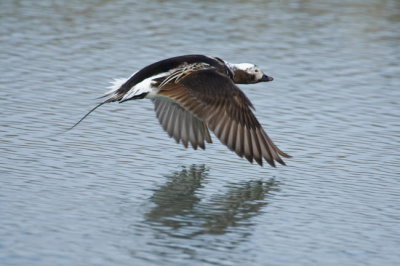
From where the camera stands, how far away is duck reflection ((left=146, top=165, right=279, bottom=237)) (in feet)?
20.9

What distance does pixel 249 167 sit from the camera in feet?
26.6

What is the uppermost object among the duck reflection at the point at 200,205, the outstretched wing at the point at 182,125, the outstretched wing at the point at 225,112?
the outstretched wing at the point at 225,112

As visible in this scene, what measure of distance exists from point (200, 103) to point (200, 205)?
1034 mm

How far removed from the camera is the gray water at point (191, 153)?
6.03m

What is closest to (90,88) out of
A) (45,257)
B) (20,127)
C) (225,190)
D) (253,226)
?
(20,127)

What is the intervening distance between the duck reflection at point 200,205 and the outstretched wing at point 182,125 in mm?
575

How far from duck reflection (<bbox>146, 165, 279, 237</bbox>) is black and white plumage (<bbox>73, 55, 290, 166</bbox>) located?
30 cm

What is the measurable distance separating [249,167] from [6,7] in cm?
786

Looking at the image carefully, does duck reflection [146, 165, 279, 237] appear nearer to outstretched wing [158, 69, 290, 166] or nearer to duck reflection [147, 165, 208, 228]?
duck reflection [147, 165, 208, 228]

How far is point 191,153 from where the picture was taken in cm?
851

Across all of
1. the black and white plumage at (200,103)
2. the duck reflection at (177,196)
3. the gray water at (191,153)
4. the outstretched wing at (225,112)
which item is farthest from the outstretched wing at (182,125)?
the outstretched wing at (225,112)

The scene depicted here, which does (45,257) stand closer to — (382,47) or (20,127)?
(20,127)

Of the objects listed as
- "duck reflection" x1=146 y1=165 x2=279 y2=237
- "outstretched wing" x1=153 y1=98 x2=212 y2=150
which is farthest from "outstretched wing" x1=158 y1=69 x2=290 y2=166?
"outstretched wing" x1=153 y1=98 x2=212 y2=150

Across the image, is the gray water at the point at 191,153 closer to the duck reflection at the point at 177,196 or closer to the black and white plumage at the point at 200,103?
the duck reflection at the point at 177,196
